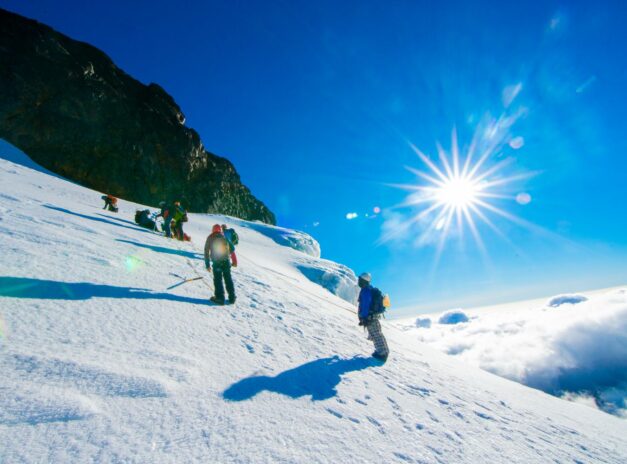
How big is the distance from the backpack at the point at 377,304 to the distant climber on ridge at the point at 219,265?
3.80m

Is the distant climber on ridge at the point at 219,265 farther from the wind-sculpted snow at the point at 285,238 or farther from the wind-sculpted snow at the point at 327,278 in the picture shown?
Result: the wind-sculpted snow at the point at 285,238

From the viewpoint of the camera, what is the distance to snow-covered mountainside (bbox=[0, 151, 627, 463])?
2623 millimetres

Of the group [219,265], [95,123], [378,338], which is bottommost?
[378,338]

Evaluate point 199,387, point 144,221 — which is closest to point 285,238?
point 144,221

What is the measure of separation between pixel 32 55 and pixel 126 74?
15.4 m

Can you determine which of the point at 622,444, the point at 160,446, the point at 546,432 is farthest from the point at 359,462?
the point at 622,444

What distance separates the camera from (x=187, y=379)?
3.69m

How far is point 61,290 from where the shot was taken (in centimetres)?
516

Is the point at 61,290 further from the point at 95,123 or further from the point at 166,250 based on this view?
the point at 95,123

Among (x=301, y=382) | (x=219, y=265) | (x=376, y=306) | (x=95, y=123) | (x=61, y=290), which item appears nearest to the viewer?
(x=301, y=382)

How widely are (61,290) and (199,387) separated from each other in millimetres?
3573

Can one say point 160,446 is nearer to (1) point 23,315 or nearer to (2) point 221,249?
(1) point 23,315

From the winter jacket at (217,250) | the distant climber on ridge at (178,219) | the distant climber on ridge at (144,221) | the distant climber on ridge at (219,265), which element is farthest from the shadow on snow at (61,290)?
the distant climber on ridge at (144,221)

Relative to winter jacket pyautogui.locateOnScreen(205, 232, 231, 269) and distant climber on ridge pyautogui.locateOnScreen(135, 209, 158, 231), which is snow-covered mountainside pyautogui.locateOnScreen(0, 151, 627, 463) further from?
distant climber on ridge pyautogui.locateOnScreen(135, 209, 158, 231)
